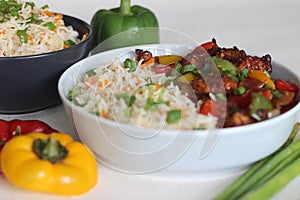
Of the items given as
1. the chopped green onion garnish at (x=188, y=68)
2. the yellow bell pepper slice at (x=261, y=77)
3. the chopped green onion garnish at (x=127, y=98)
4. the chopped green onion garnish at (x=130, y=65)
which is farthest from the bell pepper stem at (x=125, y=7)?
the chopped green onion garnish at (x=127, y=98)

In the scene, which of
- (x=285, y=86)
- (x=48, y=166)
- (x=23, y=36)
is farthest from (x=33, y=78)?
(x=285, y=86)

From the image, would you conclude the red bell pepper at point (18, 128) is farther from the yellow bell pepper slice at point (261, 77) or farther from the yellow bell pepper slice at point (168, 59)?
the yellow bell pepper slice at point (261, 77)

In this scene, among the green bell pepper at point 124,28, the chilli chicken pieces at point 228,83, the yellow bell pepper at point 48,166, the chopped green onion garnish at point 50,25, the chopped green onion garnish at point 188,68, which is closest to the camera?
the yellow bell pepper at point 48,166

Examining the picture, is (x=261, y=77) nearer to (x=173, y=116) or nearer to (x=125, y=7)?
(x=173, y=116)

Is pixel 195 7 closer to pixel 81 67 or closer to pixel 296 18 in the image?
pixel 296 18

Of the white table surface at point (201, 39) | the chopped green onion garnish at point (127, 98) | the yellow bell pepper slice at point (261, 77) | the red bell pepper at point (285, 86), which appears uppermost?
the yellow bell pepper slice at point (261, 77)

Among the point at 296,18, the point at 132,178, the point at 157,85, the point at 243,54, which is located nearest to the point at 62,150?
the point at 132,178

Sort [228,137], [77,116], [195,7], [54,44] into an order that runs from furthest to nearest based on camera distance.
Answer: [195,7]
[54,44]
[77,116]
[228,137]
